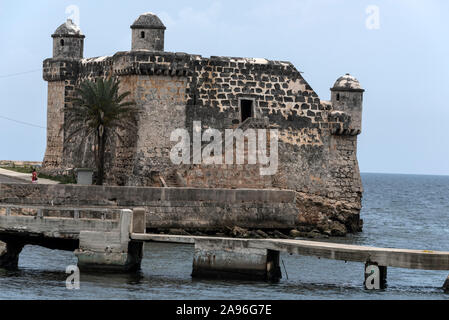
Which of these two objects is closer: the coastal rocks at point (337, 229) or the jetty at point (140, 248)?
the jetty at point (140, 248)

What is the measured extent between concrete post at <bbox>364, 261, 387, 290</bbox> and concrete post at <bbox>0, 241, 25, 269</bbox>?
8.60 meters

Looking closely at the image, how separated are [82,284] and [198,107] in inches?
546

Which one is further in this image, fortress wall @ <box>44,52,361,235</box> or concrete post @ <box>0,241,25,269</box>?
fortress wall @ <box>44,52,361,235</box>

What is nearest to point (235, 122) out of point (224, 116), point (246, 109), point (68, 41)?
point (224, 116)

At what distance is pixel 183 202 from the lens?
34812 millimetres

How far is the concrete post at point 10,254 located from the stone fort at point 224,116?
9577 mm

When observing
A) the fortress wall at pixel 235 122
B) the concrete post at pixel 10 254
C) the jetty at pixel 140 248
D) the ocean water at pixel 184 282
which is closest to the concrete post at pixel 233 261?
the jetty at pixel 140 248

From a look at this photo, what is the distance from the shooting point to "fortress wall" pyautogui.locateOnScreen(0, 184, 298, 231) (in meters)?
33.8

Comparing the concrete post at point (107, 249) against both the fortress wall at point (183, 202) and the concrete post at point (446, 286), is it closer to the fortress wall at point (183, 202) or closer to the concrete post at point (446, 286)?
the fortress wall at point (183, 202)

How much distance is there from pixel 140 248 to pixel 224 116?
37.6 feet

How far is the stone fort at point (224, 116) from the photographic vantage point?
3788cm

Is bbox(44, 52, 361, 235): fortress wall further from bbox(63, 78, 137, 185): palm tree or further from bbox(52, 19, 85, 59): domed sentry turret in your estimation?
bbox(52, 19, 85, 59): domed sentry turret

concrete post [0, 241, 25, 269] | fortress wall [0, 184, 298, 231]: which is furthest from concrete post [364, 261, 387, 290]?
fortress wall [0, 184, 298, 231]

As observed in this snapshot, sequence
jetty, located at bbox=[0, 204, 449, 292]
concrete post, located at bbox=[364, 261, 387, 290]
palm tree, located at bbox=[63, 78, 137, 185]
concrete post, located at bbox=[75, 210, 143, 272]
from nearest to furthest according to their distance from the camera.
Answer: jetty, located at bbox=[0, 204, 449, 292], concrete post, located at bbox=[364, 261, 387, 290], concrete post, located at bbox=[75, 210, 143, 272], palm tree, located at bbox=[63, 78, 137, 185]
